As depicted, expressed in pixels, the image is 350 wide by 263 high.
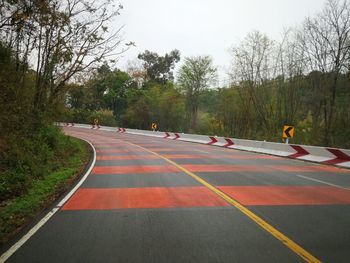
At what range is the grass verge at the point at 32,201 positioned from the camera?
6816 millimetres

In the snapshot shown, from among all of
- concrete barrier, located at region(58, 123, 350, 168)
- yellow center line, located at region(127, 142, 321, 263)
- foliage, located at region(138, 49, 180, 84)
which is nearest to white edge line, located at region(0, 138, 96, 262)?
yellow center line, located at region(127, 142, 321, 263)

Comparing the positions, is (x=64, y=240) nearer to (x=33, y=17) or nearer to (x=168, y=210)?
(x=168, y=210)

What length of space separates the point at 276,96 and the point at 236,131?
7777 mm

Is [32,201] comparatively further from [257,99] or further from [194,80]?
[194,80]

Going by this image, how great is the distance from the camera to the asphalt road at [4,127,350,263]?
17.2ft

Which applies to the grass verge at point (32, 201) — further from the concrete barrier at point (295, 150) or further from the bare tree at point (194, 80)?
the bare tree at point (194, 80)

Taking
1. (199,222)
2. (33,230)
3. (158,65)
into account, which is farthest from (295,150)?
(158,65)

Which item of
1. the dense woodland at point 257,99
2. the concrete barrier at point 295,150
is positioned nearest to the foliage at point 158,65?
the dense woodland at point 257,99

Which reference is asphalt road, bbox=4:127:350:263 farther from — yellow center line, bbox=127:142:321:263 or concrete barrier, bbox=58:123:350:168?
concrete barrier, bbox=58:123:350:168

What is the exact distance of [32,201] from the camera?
348 inches

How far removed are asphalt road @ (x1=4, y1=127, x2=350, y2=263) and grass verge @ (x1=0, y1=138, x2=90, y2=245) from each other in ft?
A: 1.72

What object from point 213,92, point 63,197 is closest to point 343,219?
point 63,197

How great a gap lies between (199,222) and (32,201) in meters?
4.24

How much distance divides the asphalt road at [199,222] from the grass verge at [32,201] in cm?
52
